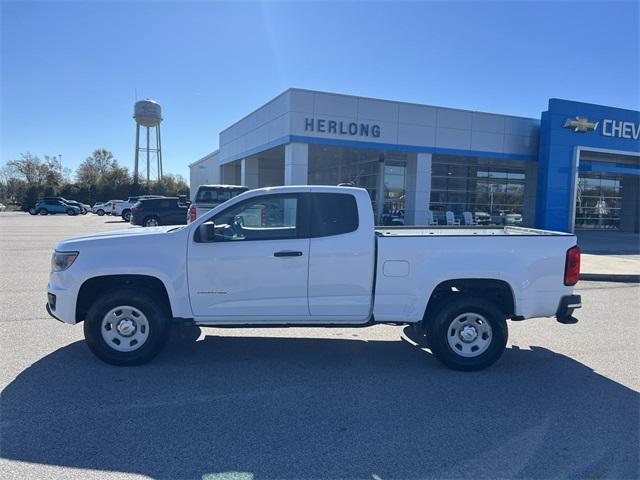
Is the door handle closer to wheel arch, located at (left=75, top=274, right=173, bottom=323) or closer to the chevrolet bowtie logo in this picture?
wheel arch, located at (left=75, top=274, right=173, bottom=323)

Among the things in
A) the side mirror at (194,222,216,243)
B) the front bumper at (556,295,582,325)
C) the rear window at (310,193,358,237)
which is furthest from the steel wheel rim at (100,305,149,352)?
the front bumper at (556,295,582,325)

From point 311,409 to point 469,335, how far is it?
2.03 metres

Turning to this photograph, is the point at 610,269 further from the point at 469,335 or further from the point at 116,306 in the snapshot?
the point at 116,306

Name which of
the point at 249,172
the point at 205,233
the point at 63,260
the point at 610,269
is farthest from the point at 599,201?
the point at 63,260

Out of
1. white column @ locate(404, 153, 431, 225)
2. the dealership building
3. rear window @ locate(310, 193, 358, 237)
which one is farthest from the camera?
white column @ locate(404, 153, 431, 225)

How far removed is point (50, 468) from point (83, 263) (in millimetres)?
2256

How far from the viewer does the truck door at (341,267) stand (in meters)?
4.89

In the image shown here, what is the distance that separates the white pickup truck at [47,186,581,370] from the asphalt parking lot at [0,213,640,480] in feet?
1.51

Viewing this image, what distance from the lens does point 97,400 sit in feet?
13.3

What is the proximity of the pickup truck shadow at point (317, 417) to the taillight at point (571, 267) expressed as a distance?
39.7 inches

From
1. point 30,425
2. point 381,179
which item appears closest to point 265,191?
point 30,425

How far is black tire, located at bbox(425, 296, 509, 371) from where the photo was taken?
494cm

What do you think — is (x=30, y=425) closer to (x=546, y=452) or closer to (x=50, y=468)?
(x=50, y=468)

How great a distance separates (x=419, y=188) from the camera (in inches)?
933
